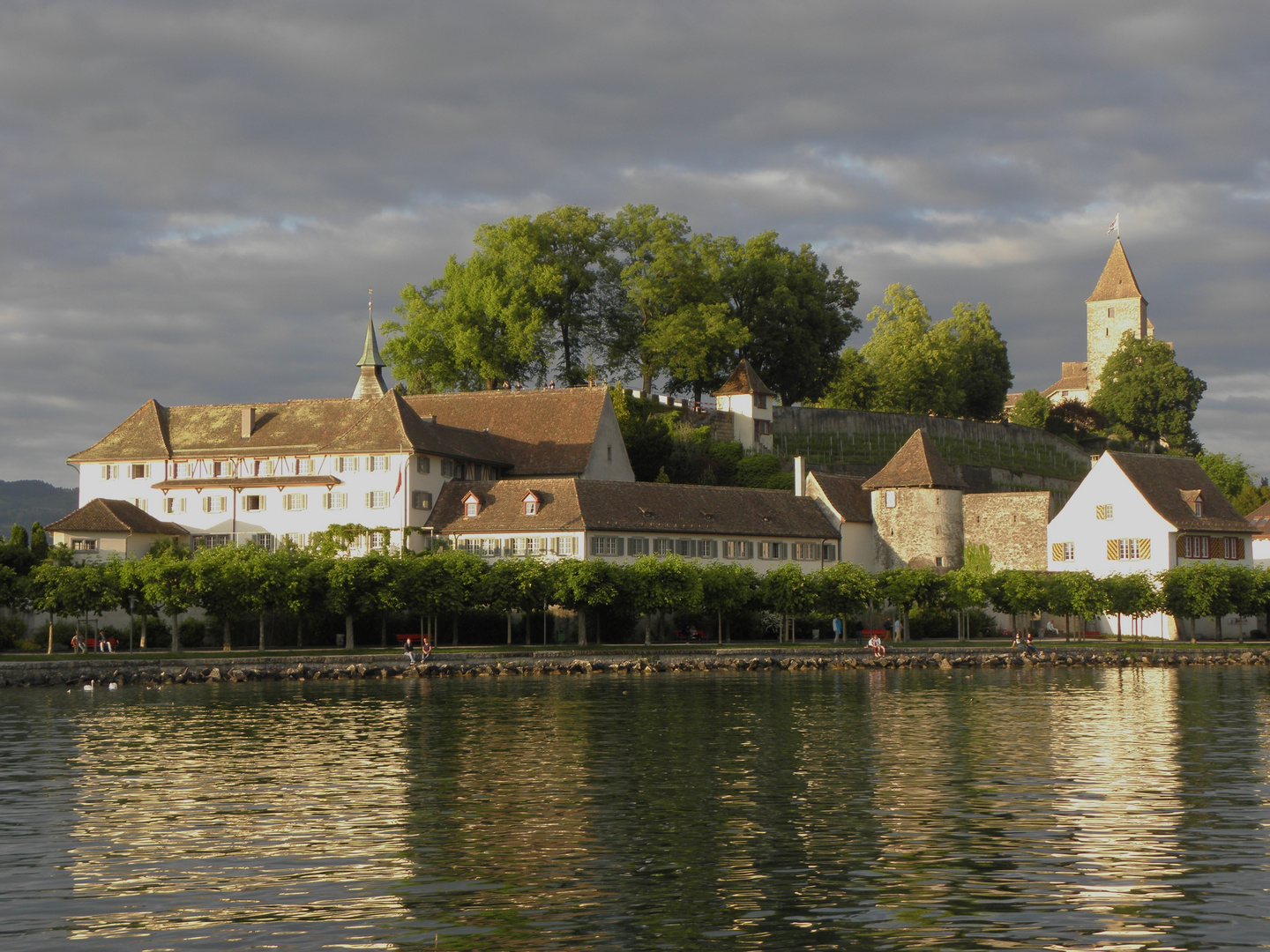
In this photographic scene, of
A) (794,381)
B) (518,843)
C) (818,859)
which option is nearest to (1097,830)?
A: (818,859)

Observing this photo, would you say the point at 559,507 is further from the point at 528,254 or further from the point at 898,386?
the point at 898,386

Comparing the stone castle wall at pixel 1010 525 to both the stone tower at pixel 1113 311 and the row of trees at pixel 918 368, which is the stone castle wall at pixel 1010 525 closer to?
the row of trees at pixel 918 368

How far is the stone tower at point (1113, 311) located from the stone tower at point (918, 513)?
95684 mm

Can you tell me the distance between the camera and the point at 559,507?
7644 centimetres

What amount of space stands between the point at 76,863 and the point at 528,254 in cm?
7349

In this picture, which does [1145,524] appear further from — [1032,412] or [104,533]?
[104,533]

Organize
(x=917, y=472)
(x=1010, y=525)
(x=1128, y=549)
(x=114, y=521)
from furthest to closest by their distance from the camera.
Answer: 1. (x=1010, y=525)
2. (x=917, y=472)
3. (x=1128, y=549)
4. (x=114, y=521)

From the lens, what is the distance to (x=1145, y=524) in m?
81.5

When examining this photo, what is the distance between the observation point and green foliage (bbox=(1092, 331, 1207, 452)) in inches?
5025

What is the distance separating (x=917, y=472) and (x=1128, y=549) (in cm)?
1246

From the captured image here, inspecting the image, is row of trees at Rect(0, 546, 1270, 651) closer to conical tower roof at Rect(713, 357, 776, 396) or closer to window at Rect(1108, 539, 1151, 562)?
window at Rect(1108, 539, 1151, 562)

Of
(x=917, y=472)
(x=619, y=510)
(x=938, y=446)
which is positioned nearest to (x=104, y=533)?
(x=619, y=510)

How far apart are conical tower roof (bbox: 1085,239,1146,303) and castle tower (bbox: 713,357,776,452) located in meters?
95.8

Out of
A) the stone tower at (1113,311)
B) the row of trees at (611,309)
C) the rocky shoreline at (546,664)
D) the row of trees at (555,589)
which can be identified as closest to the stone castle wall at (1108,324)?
the stone tower at (1113,311)
